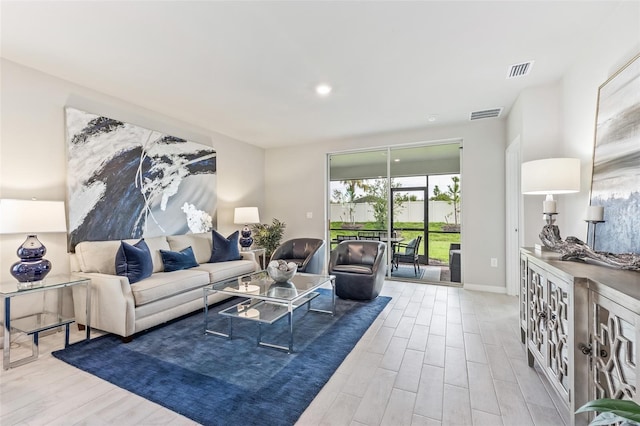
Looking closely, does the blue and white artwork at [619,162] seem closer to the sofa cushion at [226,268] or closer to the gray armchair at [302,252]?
the gray armchair at [302,252]

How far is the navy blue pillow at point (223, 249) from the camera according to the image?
418 centimetres

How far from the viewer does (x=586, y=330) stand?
1433mm

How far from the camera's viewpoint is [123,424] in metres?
1.62

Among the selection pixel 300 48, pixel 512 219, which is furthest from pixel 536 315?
pixel 300 48

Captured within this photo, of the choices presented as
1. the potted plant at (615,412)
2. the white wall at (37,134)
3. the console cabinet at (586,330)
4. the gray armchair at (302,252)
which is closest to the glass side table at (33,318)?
the white wall at (37,134)

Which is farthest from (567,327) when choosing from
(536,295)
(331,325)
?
(331,325)

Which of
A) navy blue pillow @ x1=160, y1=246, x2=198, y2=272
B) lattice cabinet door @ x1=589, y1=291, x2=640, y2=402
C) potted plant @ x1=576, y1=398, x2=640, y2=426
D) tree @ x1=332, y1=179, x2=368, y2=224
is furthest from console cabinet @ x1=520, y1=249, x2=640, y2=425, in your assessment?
tree @ x1=332, y1=179, x2=368, y2=224

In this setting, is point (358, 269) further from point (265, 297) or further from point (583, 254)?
point (583, 254)

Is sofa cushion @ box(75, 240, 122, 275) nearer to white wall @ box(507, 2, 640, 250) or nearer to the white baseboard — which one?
white wall @ box(507, 2, 640, 250)

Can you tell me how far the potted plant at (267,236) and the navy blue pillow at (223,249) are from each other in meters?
1.17

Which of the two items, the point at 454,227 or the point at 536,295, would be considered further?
the point at 454,227

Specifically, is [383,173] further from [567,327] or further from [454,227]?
[567,327]

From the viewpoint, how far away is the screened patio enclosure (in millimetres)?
4980

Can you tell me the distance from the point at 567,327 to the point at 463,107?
10.3ft
